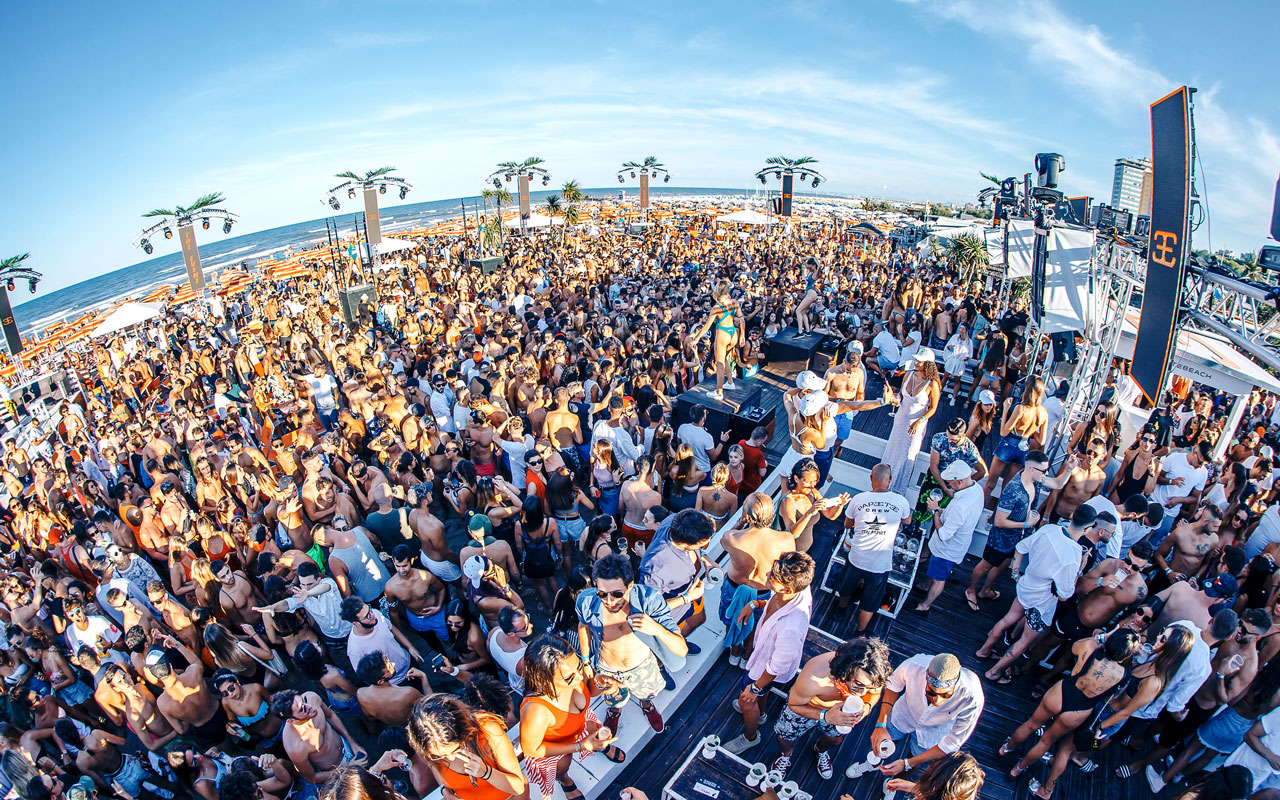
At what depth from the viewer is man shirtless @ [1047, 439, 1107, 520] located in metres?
4.36

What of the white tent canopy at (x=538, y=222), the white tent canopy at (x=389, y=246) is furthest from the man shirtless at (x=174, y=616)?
the white tent canopy at (x=538, y=222)

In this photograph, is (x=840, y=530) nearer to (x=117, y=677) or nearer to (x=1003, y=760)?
(x=1003, y=760)

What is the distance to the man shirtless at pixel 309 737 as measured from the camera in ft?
9.50

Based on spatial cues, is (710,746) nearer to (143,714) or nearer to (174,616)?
(143,714)

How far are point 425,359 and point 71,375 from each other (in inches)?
327

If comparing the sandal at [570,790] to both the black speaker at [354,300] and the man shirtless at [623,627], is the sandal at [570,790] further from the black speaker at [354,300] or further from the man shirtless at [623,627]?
the black speaker at [354,300]

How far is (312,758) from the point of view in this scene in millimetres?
2992

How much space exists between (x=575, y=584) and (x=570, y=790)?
3.58 ft

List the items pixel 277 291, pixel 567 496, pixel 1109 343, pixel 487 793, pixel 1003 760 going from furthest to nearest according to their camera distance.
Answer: pixel 277 291
pixel 1109 343
pixel 567 496
pixel 1003 760
pixel 487 793

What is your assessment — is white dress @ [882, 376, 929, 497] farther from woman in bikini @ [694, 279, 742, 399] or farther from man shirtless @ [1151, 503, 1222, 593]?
woman in bikini @ [694, 279, 742, 399]

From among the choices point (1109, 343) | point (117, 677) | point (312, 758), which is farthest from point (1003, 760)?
point (117, 677)

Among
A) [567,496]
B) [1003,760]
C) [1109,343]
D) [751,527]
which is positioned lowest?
[1003,760]

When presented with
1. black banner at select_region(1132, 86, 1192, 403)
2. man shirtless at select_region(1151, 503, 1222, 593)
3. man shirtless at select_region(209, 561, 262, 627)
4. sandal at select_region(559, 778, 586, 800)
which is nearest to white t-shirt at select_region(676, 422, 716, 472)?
sandal at select_region(559, 778, 586, 800)

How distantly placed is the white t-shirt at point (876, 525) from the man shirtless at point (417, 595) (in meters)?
3.03
